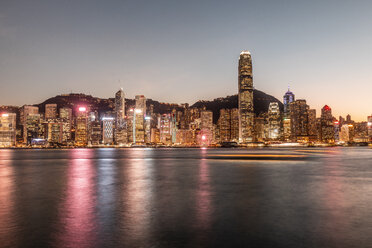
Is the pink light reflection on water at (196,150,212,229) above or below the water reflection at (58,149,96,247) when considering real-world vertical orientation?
below

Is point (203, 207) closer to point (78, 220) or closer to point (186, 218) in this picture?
point (186, 218)

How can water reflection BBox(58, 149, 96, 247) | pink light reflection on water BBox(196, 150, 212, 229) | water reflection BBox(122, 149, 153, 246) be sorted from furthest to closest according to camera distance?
pink light reflection on water BBox(196, 150, 212, 229)
water reflection BBox(122, 149, 153, 246)
water reflection BBox(58, 149, 96, 247)

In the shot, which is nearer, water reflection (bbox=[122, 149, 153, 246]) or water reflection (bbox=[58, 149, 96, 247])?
water reflection (bbox=[58, 149, 96, 247])

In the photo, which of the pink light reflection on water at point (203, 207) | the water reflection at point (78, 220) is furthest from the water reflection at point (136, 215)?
the pink light reflection on water at point (203, 207)

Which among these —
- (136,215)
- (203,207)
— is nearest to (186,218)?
(136,215)

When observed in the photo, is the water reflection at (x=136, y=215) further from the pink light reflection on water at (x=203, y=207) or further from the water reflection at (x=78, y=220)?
the pink light reflection on water at (x=203, y=207)

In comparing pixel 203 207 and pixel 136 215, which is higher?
pixel 136 215

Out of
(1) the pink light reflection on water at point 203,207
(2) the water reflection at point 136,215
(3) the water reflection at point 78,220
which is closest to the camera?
(3) the water reflection at point 78,220

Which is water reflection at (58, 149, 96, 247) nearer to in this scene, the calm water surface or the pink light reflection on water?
the calm water surface

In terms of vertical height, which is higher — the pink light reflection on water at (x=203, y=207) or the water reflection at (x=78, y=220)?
the water reflection at (x=78, y=220)

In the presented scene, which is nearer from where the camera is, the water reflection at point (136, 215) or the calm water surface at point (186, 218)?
the calm water surface at point (186, 218)

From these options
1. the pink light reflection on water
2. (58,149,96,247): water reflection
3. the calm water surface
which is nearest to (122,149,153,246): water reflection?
the calm water surface

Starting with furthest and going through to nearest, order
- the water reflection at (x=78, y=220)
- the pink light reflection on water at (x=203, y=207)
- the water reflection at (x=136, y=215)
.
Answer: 1. the pink light reflection on water at (x=203, y=207)
2. the water reflection at (x=136, y=215)
3. the water reflection at (x=78, y=220)

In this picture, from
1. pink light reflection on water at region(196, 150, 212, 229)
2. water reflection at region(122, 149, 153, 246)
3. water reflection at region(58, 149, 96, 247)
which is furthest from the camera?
pink light reflection on water at region(196, 150, 212, 229)
